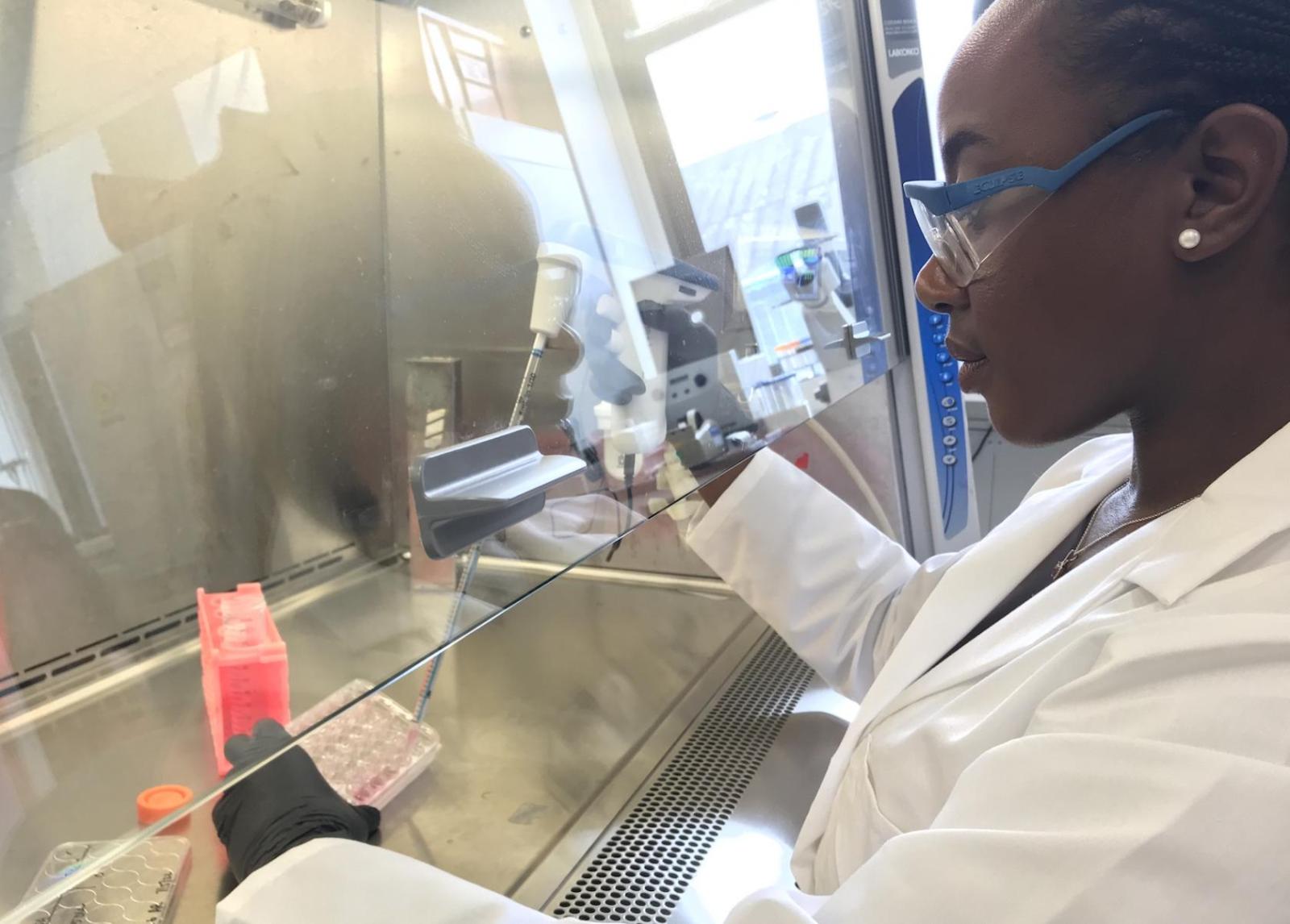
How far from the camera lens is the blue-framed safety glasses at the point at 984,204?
1.94 feet

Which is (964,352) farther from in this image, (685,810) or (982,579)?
(685,810)

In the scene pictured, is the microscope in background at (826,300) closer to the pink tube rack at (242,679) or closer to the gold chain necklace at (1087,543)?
the gold chain necklace at (1087,543)

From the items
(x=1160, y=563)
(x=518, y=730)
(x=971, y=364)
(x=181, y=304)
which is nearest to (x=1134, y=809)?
(x=1160, y=563)

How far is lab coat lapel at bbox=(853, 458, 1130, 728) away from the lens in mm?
781

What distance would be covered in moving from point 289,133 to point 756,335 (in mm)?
696

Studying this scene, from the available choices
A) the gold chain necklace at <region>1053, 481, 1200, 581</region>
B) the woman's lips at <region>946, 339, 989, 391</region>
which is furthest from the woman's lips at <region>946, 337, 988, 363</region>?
the gold chain necklace at <region>1053, 481, 1200, 581</region>

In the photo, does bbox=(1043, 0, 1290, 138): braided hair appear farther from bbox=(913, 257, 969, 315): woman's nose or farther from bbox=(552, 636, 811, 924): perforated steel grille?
bbox=(552, 636, 811, 924): perforated steel grille

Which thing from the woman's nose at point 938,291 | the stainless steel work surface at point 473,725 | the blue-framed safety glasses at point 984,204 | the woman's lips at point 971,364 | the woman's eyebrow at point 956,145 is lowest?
the stainless steel work surface at point 473,725

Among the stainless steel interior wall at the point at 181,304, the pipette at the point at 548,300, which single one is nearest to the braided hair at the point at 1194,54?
the pipette at the point at 548,300

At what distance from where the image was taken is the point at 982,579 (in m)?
0.84

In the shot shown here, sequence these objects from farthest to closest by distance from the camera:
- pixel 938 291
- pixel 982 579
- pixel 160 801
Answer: pixel 982 579, pixel 938 291, pixel 160 801

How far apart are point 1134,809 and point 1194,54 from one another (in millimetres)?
488

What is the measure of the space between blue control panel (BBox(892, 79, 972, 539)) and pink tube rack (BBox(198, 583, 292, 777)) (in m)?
1.22

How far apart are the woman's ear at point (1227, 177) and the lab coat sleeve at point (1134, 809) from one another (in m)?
0.26
